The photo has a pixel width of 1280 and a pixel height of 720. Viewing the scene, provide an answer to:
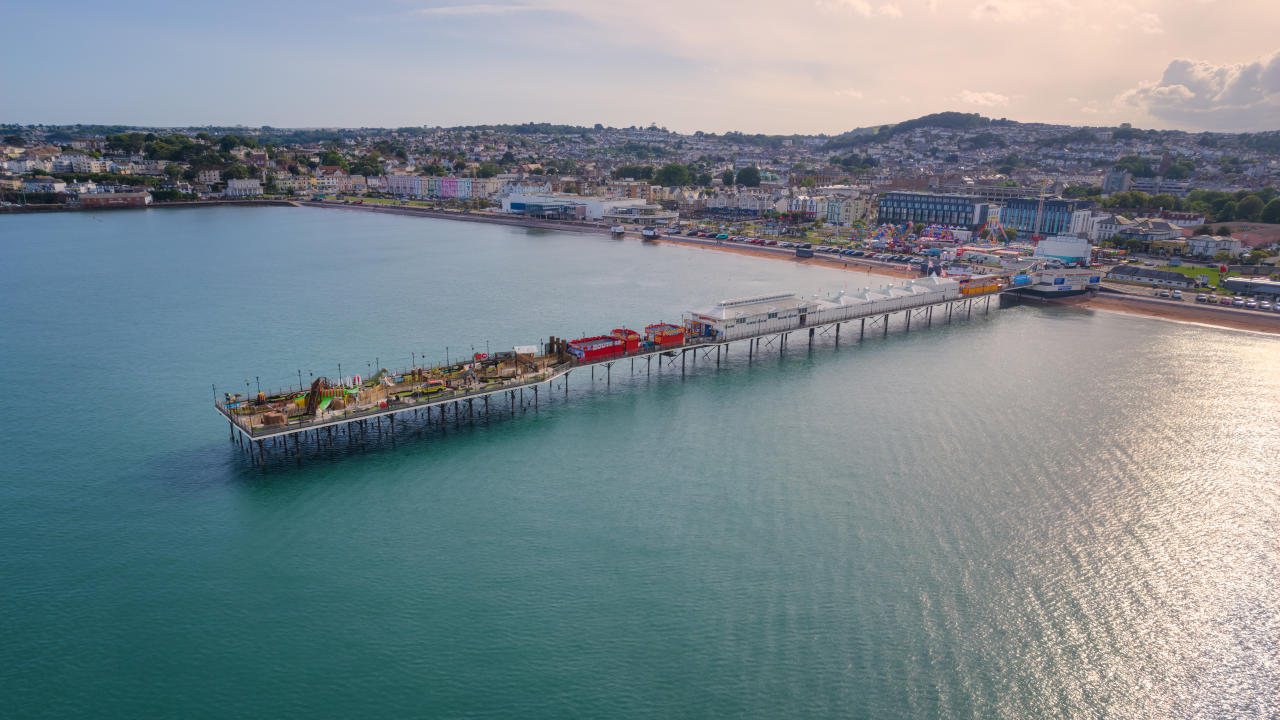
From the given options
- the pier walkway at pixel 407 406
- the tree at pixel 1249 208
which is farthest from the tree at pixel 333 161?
the tree at pixel 1249 208

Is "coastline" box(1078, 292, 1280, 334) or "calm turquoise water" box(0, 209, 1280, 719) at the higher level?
"coastline" box(1078, 292, 1280, 334)

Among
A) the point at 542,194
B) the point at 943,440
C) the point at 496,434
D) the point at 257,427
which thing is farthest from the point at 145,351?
the point at 542,194

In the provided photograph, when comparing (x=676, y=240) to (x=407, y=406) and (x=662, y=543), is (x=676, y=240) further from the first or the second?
(x=662, y=543)

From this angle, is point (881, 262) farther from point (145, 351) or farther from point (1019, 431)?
point (145, 351)

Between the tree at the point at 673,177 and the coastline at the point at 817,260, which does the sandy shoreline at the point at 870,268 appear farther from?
the tree at the point at 673,177

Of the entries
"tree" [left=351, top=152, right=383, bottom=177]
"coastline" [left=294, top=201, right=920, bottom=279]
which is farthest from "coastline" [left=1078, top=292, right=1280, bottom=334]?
"tree" [left=351, top=152, right=383, bottom=177]

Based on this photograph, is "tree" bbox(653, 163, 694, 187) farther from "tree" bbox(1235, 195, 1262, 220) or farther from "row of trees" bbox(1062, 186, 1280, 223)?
"tree" bbox(1235, 195, 1262, 220)

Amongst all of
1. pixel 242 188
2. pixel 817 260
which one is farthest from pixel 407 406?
pixel 242 188
